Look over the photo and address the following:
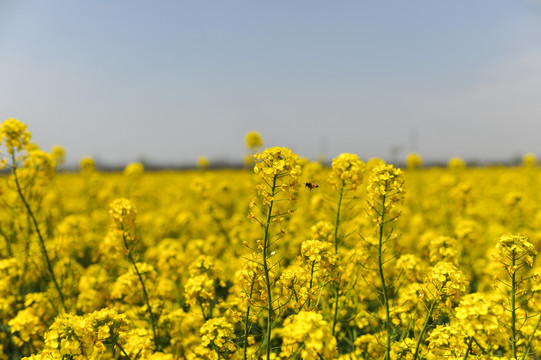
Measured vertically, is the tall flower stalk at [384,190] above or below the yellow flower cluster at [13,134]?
below

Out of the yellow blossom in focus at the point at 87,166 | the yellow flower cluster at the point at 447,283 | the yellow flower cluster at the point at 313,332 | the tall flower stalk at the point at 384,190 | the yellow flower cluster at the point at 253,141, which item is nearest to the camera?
the yellow flower cluster at the point at 313,332

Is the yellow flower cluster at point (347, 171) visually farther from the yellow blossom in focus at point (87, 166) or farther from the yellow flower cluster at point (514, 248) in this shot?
the yellow blossom in focus at point (87, 166)

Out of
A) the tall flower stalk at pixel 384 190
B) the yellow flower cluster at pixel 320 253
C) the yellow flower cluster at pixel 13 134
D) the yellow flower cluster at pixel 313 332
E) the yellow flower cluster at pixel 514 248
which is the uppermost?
the yellow flower cluster at pixel 13 134

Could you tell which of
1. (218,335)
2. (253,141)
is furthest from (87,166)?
(218,335)

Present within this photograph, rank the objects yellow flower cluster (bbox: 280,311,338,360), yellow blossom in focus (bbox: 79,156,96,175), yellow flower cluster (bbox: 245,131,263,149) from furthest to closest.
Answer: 1. yellow blossom in focus (bbox: 79,156,96,175)
2. yellow flower cluster (bbox: 245,131,263,149)
3. yellow flower cluster (bbox: 280,311,338,360)

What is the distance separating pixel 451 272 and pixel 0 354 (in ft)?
13.4

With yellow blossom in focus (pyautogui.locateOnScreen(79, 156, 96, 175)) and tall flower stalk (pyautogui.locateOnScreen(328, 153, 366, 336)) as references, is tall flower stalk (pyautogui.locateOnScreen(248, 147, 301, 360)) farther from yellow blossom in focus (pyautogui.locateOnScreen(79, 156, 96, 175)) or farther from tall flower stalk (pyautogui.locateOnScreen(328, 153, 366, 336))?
yellow blossom in focus (pyautogui.locateOnScreen(79, 156, 96, 175))

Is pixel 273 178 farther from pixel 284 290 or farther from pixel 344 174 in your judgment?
pixel 344 174

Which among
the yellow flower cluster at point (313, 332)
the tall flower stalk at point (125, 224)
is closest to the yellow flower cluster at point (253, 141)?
the tall flower stalk at point (125, 224)

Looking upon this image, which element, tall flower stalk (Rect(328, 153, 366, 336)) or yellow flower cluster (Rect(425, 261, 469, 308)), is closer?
yellow flower cluster (Rect(425, 261, 469, 308))

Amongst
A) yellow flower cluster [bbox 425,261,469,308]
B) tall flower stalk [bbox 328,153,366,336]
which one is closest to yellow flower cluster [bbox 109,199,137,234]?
tall flower stalk [bbox 328,153,366,336]

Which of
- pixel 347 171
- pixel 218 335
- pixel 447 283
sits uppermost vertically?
pixel 347 171

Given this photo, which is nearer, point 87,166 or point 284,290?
point 284,290

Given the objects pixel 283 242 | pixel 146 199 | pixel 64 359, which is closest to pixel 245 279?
pixel 64 359
